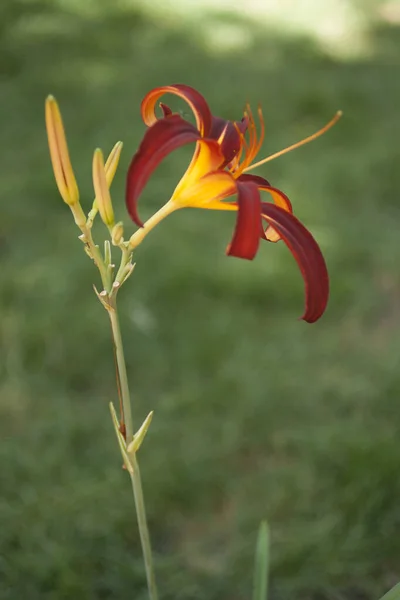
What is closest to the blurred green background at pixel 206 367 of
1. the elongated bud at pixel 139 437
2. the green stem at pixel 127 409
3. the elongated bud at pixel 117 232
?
the green stem at pixel 127 409

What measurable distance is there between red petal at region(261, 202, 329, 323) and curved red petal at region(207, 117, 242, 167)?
3.0 inches

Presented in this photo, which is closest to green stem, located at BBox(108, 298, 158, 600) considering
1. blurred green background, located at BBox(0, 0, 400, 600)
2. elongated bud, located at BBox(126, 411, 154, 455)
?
elongated bud, located at BBox(126, 411, 154, 455)

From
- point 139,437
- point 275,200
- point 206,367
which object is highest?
point 275,200

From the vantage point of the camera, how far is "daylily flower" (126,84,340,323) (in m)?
0.69

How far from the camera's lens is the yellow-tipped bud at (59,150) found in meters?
0.71

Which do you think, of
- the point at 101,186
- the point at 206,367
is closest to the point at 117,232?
the point at 101,186

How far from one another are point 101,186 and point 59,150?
5cm

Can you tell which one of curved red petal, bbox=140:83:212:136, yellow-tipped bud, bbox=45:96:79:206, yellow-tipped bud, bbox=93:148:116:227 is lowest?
yellow-tipped bud, bbox=93:148:116:227

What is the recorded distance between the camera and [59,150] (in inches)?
29.0

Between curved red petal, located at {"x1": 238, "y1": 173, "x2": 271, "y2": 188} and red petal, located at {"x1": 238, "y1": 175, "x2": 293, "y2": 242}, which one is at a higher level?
curved red petal, located at {"x1": 238, "y1": 173, "x2": 271, "y2": 188}

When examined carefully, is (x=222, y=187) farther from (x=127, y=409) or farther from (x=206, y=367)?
(x=206, y=367)

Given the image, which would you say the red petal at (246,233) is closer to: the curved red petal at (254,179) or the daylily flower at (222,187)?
the daylily flower at (222,187)

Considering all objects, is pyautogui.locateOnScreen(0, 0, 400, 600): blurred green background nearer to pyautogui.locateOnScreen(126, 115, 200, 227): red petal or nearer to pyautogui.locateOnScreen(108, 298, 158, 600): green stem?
pyautogui.locateOnScreen(108, 298, 158, 600): green stem

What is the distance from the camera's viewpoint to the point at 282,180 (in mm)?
2916
